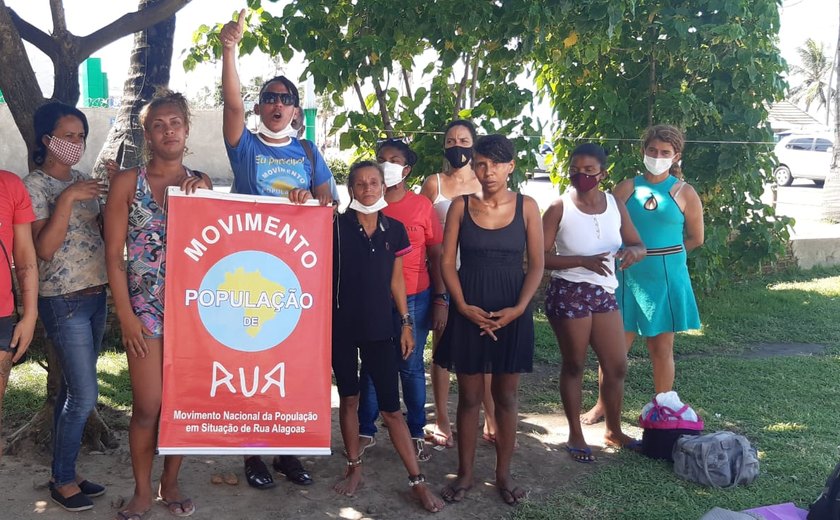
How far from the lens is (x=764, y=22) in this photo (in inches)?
270

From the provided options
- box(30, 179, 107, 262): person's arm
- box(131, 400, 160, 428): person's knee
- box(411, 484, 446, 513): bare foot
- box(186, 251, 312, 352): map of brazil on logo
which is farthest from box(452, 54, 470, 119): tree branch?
box(131, 400, 160, 428): person's knee

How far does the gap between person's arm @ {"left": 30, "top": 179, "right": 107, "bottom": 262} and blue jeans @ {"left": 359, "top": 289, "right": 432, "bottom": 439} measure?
167cm

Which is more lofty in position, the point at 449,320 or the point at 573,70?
the point at 573,70

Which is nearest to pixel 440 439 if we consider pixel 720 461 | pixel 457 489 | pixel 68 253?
pixel 457 489

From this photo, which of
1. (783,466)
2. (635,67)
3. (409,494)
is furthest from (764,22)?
(409,494)

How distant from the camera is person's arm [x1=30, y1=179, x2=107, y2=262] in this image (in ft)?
11.5

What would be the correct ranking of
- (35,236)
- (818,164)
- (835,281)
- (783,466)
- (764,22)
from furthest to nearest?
1. (818,164)
2. (835,281)
3. (764,22)
4. (783,466)
5. (35,236)

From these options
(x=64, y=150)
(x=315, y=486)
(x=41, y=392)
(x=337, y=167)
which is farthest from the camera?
(x=337, y=167)

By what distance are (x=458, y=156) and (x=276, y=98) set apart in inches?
47.6

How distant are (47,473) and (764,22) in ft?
20.6

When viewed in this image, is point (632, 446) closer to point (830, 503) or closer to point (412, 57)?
point (830, 503)

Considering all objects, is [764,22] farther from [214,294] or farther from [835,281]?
[214,294]

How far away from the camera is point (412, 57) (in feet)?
19.8

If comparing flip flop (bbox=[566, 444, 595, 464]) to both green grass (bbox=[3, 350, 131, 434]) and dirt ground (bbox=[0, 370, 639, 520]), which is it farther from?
green grass (bbox=[3, 350, 131, 434])
